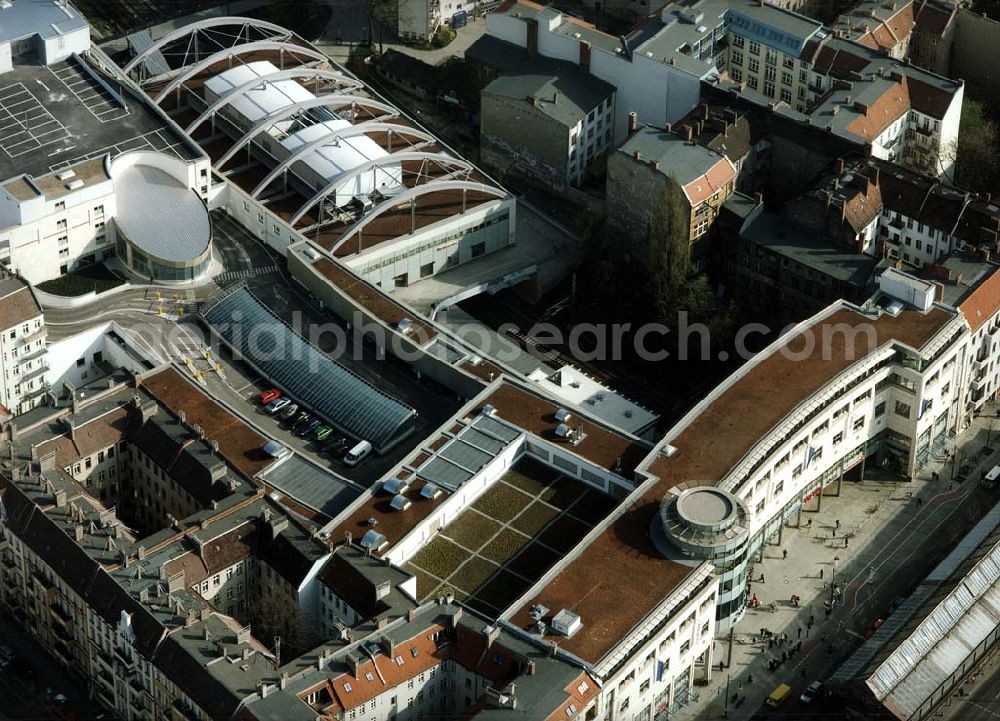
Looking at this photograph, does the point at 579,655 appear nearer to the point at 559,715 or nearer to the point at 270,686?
the point at 559,715

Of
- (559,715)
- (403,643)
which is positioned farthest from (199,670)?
(559,715)

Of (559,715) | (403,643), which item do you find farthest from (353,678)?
(559,715)

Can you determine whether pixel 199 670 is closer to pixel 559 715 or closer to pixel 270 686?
pixel 270 686

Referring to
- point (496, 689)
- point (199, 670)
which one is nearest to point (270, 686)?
point (199, 670)

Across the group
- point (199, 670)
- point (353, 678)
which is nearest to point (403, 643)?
point (353, 678)

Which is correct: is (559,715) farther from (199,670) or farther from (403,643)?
(199,670)

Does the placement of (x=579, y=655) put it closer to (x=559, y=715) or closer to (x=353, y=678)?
(x=559, y=715)

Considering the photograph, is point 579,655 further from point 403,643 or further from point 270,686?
point 270,686
